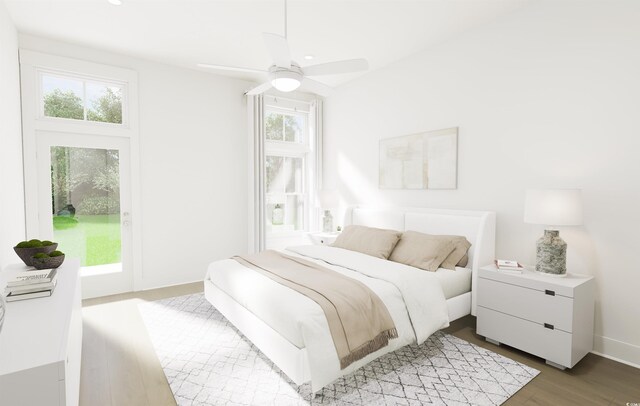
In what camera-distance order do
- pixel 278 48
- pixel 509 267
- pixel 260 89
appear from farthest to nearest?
1. pixel 260 89
2. pixel 509 267
3. pixel 278 48

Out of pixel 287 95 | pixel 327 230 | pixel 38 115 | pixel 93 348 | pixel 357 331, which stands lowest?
pixel 93 348

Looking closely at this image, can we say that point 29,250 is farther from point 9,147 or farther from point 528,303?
point 528,303

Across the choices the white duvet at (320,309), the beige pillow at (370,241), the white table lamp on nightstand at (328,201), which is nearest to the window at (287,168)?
the white table lamp on nightstand at (328,201)

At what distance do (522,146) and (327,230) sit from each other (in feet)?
9.31

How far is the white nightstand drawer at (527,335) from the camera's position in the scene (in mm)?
2417

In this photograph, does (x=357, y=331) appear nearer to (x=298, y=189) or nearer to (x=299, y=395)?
(x=299, y=395)

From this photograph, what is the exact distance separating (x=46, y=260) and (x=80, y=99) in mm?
2555

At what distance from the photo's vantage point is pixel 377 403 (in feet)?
6.79

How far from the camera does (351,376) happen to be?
2371 mm

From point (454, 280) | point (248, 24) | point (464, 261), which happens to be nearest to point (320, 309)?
point (454, 280)

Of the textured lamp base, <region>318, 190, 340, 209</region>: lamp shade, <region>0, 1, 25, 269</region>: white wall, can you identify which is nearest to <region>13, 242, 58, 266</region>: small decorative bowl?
<region>0, 1, 25, 269</region>: white wall

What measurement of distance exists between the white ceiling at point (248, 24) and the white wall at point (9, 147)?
37 centimetres

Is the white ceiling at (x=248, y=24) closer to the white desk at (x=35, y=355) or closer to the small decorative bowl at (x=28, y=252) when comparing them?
the small decorative bowl at (x=28, y=252)

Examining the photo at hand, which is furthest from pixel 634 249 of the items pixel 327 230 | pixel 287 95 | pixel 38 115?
pixel 38 115
